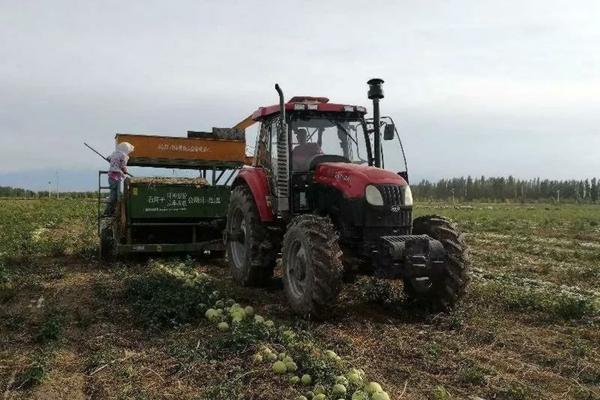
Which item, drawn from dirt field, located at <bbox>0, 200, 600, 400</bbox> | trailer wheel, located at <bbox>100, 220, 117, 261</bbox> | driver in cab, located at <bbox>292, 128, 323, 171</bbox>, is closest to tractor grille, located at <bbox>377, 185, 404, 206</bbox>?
driver in cab, located at <bbox>292, 128, 323, 171</bbox>

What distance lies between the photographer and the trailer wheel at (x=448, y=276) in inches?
272

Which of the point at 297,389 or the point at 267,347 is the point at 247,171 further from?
the point at 297,389

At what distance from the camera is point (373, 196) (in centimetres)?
691

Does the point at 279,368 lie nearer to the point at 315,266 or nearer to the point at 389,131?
the point at 315,266

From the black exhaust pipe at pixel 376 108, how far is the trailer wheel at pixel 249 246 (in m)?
1.94

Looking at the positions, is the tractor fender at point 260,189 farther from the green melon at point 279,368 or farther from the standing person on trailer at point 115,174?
the standing person on trailer at point 115,174

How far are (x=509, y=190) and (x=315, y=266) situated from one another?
69750 mm

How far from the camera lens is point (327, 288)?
20.7 ft

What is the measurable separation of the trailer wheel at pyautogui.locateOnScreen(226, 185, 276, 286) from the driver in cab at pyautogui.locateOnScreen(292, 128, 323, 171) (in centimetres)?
113

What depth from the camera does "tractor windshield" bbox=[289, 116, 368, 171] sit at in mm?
7789

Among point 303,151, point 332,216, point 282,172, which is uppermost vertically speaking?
point 303,151

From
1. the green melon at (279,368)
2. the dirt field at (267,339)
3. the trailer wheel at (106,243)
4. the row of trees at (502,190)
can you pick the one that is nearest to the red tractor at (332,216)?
the dirt field at (267,339)

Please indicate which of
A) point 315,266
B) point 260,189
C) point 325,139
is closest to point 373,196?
point 315,266

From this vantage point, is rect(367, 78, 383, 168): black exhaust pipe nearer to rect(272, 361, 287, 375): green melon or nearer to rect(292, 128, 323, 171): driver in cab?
rect(292, 128, 323, 171): driver in cab
